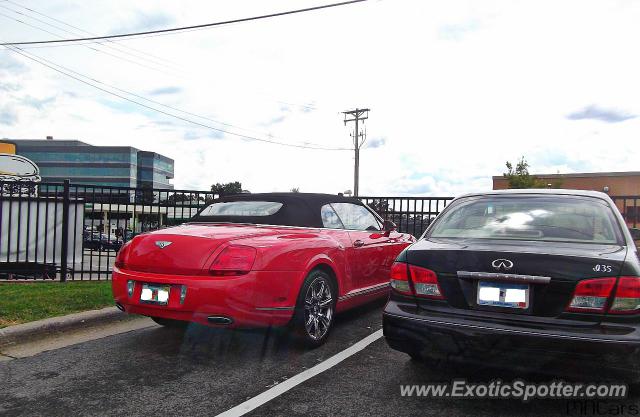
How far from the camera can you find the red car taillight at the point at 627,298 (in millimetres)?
2521

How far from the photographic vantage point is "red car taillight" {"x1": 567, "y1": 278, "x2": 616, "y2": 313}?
2564mm

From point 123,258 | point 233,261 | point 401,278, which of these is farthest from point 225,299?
point 401,278

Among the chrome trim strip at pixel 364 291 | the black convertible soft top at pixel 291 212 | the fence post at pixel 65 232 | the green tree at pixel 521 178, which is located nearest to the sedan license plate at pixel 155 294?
the black convertible soft top at pixel 291 212

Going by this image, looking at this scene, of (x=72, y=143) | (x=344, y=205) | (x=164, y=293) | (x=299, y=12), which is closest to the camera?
(x=164, y=293)

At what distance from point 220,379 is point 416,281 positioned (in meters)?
1.63

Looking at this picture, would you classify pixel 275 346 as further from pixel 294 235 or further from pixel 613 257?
pixel 613 257

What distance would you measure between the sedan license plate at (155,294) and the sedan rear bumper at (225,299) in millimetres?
26

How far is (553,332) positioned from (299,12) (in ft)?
37.1

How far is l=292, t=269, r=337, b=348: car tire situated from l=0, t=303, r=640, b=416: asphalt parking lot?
5.8 inches

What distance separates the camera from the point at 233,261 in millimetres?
3617

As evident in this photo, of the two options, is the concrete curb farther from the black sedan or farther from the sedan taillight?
the sedan taillight

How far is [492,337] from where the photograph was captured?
8.80 feet

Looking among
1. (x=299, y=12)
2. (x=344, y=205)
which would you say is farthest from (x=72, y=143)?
(x=344, y=205)

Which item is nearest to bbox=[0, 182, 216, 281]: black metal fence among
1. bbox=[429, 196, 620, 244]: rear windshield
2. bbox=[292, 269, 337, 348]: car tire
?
bbox=[292, 269, 337, 348]: car tire
